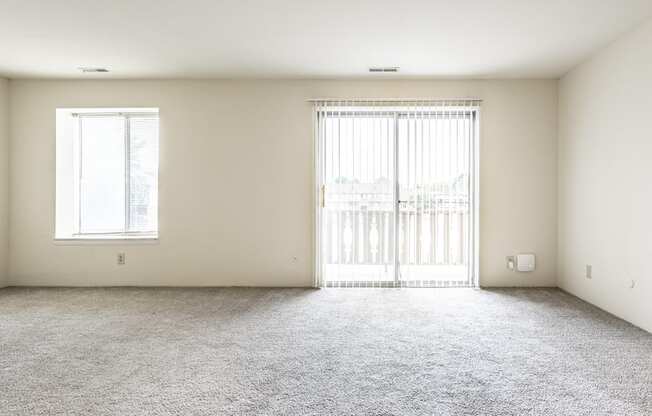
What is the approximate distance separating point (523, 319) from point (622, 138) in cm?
178

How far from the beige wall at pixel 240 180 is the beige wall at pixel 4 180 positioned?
73mm

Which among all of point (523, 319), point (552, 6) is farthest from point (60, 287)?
point (552, 6)

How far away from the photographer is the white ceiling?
291cm

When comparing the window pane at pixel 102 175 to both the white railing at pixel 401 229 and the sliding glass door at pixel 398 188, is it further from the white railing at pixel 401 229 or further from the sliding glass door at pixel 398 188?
the white railing at pixel 401 229

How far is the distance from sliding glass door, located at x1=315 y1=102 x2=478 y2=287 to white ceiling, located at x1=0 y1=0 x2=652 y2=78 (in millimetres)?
517

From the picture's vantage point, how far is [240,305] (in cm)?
384

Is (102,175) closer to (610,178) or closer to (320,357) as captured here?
(320,357)

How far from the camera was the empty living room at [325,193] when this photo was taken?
2752 millimetres

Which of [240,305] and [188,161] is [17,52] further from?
[240,305]

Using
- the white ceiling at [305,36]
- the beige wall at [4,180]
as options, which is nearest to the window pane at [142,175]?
the white ceiling at [305,36]

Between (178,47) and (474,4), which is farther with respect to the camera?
(178,47)

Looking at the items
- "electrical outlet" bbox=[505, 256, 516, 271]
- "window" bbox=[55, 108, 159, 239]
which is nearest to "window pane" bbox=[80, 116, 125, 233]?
"window" bbox=[55, 108, 159, 239]

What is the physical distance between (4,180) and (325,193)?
12.2 ft

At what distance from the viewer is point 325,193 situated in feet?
15.1
